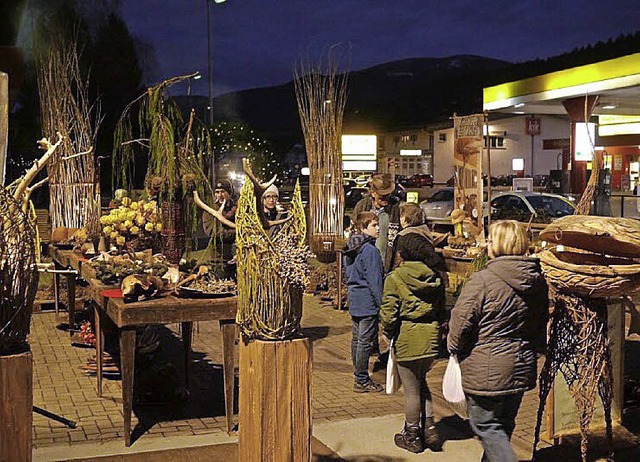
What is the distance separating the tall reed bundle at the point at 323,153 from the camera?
10.5 meters

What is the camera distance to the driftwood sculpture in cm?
404

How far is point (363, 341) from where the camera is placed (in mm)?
6531

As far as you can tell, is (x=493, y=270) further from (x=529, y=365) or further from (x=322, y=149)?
(x=322, y=149)

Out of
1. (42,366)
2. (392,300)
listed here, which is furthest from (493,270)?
(42,366)

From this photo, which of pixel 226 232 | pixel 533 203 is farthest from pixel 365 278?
pixel 533 203

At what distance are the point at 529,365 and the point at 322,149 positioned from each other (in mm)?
6770

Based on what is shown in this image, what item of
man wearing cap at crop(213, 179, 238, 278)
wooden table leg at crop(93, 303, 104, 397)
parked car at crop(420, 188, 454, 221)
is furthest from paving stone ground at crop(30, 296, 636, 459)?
parked car at crop(420, 188, 454, 221)

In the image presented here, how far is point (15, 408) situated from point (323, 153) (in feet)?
25.0

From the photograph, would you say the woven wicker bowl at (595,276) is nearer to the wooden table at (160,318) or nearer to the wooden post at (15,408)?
the wooden table at (160,318)

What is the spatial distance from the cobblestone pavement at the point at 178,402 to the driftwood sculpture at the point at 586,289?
0.93 m

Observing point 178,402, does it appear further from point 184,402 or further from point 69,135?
point 69,135

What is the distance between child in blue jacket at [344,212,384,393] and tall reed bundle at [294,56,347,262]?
13.2ft

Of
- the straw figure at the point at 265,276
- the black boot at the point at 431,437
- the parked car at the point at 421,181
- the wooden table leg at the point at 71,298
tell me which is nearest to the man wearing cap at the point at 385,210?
the black boot at the point at 431,437

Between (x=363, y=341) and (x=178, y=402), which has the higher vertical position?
(x=363, y=341)
